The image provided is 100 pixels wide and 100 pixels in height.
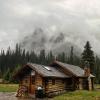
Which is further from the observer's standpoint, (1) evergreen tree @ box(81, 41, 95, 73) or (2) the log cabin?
(1) evergreen tree @ box(81, 41, 95, 73)

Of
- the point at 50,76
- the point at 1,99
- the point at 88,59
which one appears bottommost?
the point at 1,99

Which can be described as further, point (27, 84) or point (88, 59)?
point (88, 59)

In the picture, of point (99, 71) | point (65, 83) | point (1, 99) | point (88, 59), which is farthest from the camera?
point (99, 71)

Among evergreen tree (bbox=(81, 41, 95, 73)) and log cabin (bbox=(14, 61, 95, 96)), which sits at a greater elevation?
evergreen tree (bbox=(81, 41, 95, 73))

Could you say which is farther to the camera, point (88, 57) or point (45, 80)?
point (88, 57)

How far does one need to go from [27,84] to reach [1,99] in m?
8.60

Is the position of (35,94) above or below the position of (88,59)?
below

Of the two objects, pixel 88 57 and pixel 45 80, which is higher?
pixel 88 57

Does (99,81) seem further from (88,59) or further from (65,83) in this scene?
(65,83)

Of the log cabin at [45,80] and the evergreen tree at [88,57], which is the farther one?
the evergreen tree at [88,57]

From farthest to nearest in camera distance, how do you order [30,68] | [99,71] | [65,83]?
[99,71] → [65,83] → [30,68]

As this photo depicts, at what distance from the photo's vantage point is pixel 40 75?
A: 3353cm

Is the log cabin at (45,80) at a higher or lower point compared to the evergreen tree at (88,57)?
lower

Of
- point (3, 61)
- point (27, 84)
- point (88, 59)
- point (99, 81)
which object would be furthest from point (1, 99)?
point (3, 61)
